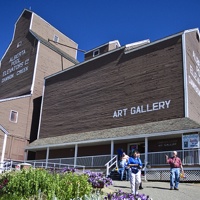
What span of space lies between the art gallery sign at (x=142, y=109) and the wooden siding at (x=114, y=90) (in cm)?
15

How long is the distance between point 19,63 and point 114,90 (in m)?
16.2

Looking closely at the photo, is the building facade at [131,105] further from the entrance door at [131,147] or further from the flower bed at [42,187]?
the flower bed at [42,187]

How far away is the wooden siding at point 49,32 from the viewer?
123 ft

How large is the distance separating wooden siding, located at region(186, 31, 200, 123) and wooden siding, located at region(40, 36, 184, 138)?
0.77 meters

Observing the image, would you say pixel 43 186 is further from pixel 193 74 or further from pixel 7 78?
pixel 7 78

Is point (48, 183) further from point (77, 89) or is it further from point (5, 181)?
point (77, 89)

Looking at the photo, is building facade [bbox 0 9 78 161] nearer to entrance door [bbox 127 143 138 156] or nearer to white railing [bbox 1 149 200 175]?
white railing [bbox 1 149 200 175]

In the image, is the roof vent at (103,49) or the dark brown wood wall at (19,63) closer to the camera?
the roof vent at (103,49)

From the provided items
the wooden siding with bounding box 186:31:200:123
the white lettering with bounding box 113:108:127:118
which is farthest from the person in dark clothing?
the white lettering with bounding box 113:108:127:118

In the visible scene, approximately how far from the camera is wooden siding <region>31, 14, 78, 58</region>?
123ft

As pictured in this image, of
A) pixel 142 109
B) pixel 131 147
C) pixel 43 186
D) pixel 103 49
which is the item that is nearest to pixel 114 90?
pixel 142 109

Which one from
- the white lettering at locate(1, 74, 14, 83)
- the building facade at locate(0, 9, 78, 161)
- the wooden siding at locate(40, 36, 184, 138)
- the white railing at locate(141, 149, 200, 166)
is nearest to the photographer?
the white railing at locate(141, 149, 200, 166)

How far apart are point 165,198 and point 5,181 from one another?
525 cm

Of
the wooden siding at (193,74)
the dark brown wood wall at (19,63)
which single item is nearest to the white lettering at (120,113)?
the wooden siding at (193,74)
